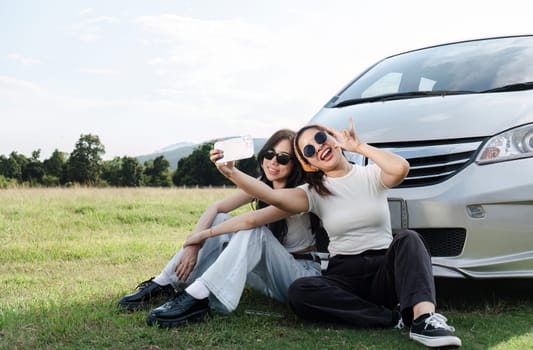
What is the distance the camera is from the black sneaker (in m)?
2.79

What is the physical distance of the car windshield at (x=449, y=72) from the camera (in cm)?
404

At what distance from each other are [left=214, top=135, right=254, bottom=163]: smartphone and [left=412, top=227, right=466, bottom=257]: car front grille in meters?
1.20

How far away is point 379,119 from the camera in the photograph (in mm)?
3902

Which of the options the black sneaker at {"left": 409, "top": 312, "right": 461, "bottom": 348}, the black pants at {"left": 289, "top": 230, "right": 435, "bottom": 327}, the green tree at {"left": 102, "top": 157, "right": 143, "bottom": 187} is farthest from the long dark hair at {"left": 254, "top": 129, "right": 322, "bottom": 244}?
the green tree at {"left": 102, "top": 157, "right": 143, "bottom": 187}

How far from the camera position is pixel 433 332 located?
2.82 meters

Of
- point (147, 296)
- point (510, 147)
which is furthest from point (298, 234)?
point (510, 147)

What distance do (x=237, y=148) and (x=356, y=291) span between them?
983 mm

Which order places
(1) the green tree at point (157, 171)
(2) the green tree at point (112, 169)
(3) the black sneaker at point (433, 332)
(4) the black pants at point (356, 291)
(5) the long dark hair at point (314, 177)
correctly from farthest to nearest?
(1) the green tree at point (157, 171) → (2) the green tree at point (112, 169) → (5) the long dark hair at point (314, 177) → (4) the black pants at point (356, 291) → (3) the black sneaker at point (433, 332)

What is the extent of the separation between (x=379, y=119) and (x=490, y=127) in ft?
2.19

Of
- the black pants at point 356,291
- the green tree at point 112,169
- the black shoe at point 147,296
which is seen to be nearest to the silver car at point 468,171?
the black pants at point 356,291

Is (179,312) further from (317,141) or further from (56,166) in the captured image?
(56,166)

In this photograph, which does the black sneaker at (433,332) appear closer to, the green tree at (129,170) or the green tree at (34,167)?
the green tree at (34,167)

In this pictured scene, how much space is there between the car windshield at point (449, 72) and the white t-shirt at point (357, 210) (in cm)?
117

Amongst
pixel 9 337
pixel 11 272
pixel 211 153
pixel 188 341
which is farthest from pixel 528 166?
pixel 11 272
